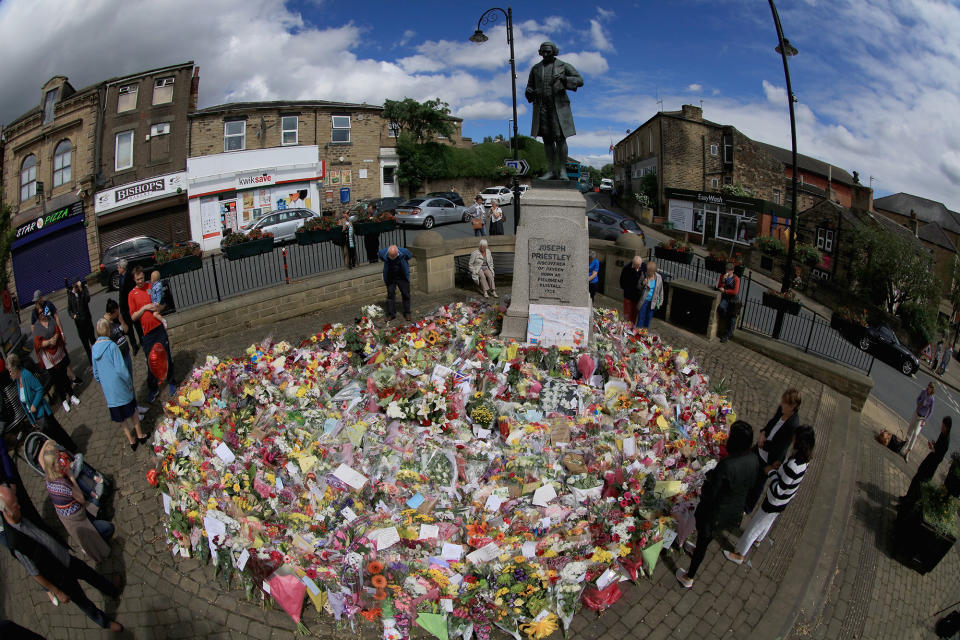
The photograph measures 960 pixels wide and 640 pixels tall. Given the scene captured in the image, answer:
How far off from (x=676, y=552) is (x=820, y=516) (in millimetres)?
1872

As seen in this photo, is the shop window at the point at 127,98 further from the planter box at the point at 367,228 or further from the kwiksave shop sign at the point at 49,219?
the planter box at the point at 367,228

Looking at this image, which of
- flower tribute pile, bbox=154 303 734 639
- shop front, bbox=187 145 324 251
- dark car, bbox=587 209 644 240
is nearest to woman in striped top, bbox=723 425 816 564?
flower tribute pile, bbox=154 303 734 639

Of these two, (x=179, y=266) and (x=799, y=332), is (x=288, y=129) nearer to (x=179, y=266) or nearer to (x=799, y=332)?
(x=179, y=266)

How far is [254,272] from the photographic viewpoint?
41.8 feet

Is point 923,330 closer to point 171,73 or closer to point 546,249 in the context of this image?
point 546,249

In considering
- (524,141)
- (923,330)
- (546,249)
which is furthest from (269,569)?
(524,141)

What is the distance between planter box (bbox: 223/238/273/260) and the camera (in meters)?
13.0

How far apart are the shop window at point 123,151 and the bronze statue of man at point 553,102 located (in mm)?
24487

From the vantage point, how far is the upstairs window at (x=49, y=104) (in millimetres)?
23453

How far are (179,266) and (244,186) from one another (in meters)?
17.5

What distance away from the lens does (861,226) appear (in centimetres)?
2486

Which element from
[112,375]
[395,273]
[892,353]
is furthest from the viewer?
[892,353]

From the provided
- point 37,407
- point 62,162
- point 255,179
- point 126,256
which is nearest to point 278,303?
point 37,407

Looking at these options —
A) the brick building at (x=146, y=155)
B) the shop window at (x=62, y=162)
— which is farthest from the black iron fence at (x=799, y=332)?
the shop window at (x=62, y=162)
